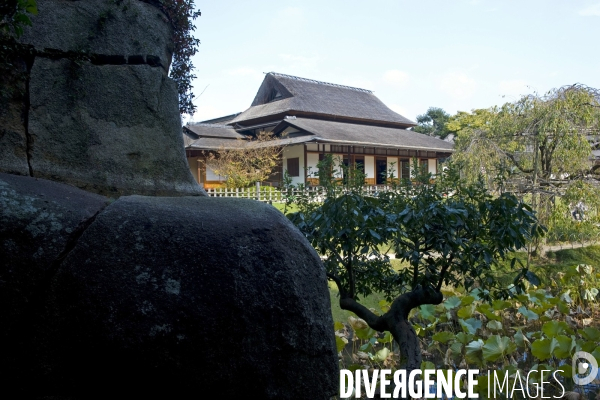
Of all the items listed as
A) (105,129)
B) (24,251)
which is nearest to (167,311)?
(24,251)

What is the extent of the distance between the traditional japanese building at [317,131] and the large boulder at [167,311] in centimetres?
1381

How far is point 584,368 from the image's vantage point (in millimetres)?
3957

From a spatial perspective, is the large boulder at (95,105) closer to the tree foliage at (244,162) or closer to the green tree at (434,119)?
the tree foliage at (244,162)

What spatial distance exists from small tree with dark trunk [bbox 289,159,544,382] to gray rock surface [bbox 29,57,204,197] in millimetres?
993

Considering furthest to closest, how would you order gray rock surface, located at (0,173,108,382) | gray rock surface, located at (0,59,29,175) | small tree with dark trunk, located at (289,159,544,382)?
small tree with dark trunk, located at (289,159,544,382) < gray rock surface, located at (0,59,29,175) < gray rock surface, located at (0,173,108,382)

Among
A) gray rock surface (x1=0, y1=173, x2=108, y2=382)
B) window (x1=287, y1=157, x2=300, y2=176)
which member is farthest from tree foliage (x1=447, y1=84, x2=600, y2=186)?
window (x1=287, y1=157, x2=300, y2=176)

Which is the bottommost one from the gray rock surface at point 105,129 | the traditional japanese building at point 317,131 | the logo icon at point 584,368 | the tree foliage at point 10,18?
the logo icon at point 584,368

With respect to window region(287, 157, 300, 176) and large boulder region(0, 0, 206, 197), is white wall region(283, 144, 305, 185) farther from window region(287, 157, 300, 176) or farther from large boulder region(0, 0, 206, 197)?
large boulder region(0, 0, 206, 197)

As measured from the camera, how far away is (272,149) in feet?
59.5

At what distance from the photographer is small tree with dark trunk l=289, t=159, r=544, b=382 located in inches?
119

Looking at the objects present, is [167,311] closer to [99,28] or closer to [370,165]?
[99,28]

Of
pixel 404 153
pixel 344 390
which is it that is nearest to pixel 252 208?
pixel 344 390

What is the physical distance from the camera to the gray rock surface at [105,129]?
2.46 m

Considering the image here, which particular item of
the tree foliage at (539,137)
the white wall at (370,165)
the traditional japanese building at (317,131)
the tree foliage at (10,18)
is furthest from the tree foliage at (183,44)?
the white wall at (370,165)
